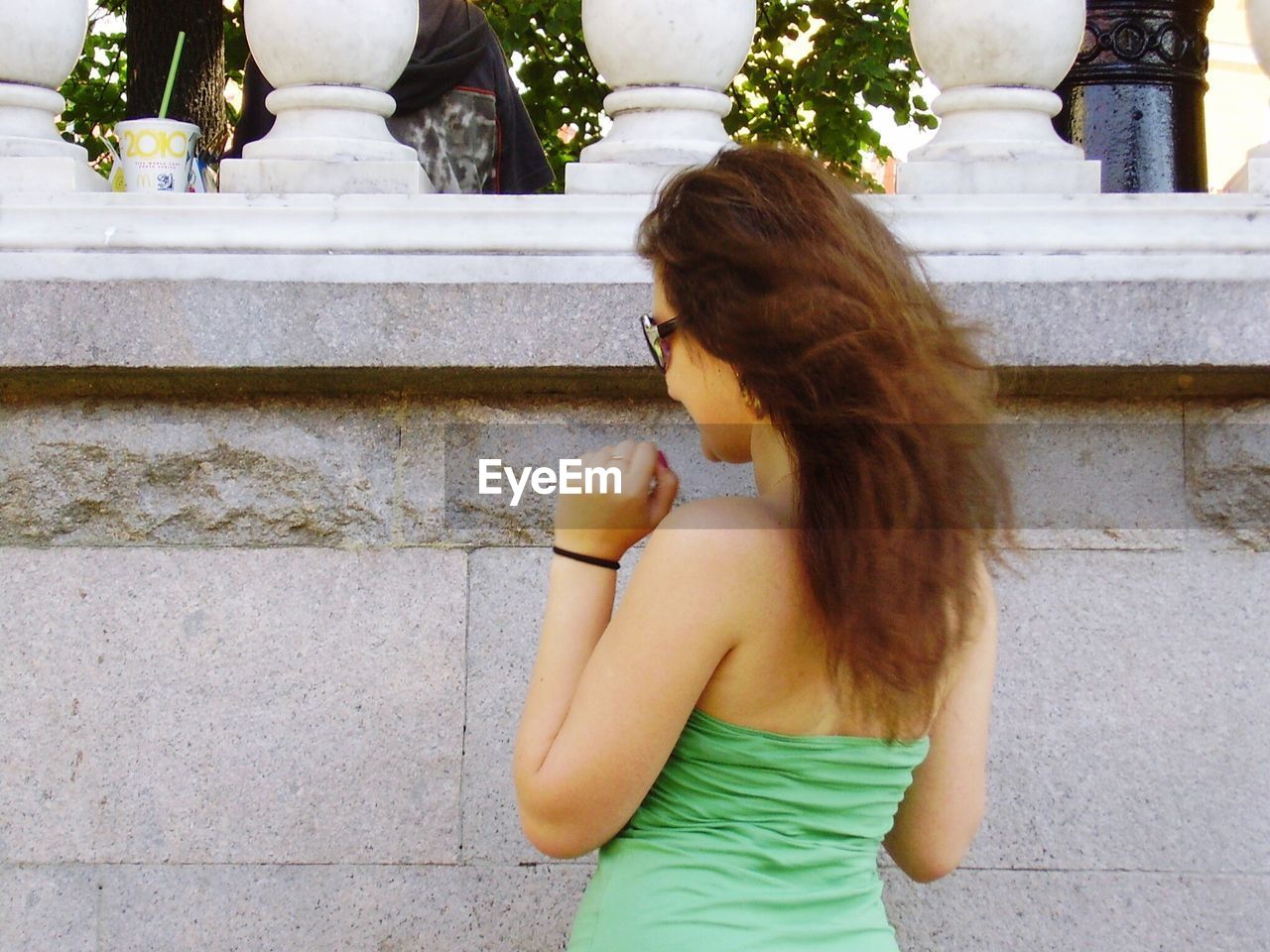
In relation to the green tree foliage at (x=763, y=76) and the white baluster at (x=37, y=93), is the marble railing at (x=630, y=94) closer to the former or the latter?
the white baluster at (x=37, y=93)

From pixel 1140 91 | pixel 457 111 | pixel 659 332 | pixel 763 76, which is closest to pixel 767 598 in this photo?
pixel 659 332

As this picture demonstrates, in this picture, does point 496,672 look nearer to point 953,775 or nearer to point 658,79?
point 953,775

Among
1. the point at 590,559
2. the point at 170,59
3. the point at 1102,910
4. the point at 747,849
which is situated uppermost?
the point at 170,59

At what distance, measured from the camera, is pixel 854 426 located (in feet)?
5.59

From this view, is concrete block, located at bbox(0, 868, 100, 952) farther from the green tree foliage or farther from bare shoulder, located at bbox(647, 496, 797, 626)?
the green tree foliage

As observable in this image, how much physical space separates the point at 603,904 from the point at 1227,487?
4.88 feet

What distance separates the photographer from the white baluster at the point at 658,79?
8.89ft

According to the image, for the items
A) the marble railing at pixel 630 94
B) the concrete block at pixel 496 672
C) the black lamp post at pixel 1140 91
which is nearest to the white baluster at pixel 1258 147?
the marble railing at pixel 630 94

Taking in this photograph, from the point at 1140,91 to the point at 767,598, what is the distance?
2.40 meters

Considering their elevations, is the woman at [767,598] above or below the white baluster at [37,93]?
below

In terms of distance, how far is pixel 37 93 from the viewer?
113 inches

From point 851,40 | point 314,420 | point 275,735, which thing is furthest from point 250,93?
point 851,40

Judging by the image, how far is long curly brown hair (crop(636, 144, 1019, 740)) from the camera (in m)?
1.69

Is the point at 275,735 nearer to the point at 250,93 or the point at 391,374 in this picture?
the point at 391,374
